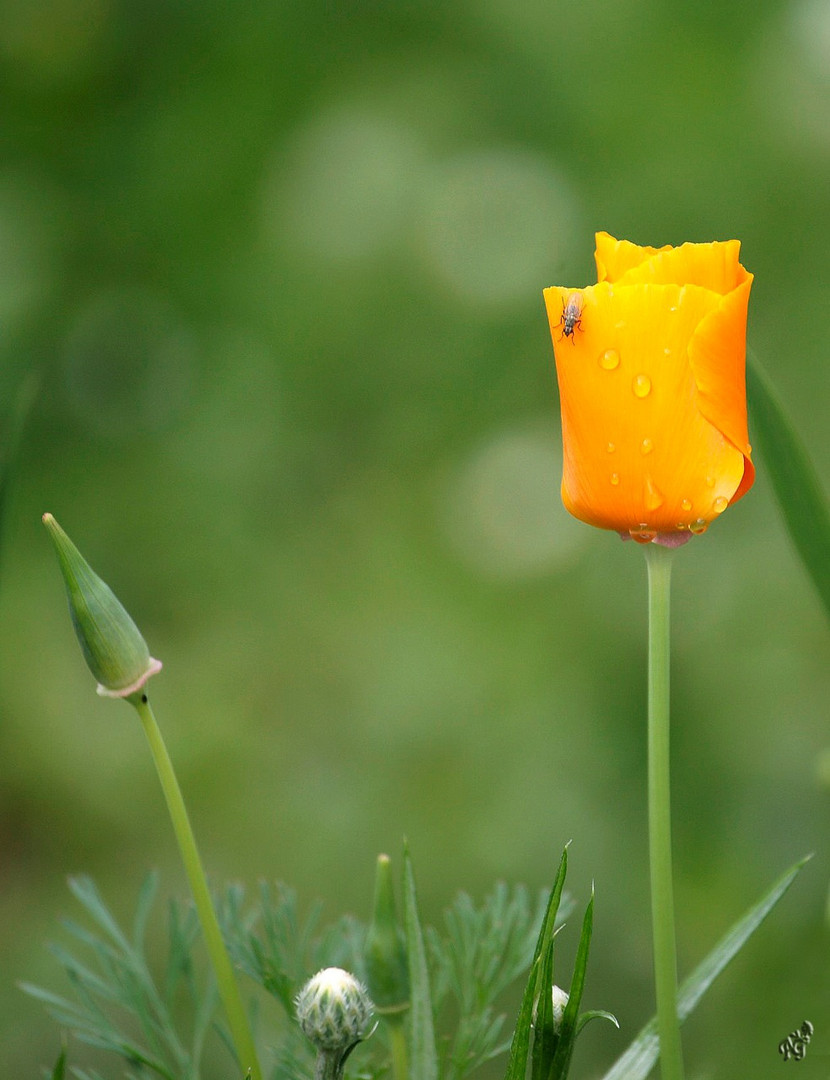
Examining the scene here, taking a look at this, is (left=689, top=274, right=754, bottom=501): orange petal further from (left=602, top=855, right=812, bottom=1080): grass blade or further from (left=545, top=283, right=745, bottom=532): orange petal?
Result: (left=602, top=855, right=812, bottom=1080): grass blade

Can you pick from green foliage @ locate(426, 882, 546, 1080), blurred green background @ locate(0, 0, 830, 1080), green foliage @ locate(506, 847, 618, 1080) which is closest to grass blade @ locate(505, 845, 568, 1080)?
green foliage @ locate(506, 847, 618, 1080)

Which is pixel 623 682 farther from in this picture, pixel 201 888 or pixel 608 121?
pixel 201 888

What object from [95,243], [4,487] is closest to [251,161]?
[95,243]

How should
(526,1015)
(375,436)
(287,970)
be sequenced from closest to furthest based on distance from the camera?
1. (526,1015)
2. (287,970)
3. (375,436)

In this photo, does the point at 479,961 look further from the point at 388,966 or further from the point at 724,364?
the point at 724,364

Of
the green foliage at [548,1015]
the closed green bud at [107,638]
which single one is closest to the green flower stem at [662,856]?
the green foliage at [548,1015]

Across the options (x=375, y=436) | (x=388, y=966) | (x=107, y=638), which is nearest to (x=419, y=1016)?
(x=388, y=966)
